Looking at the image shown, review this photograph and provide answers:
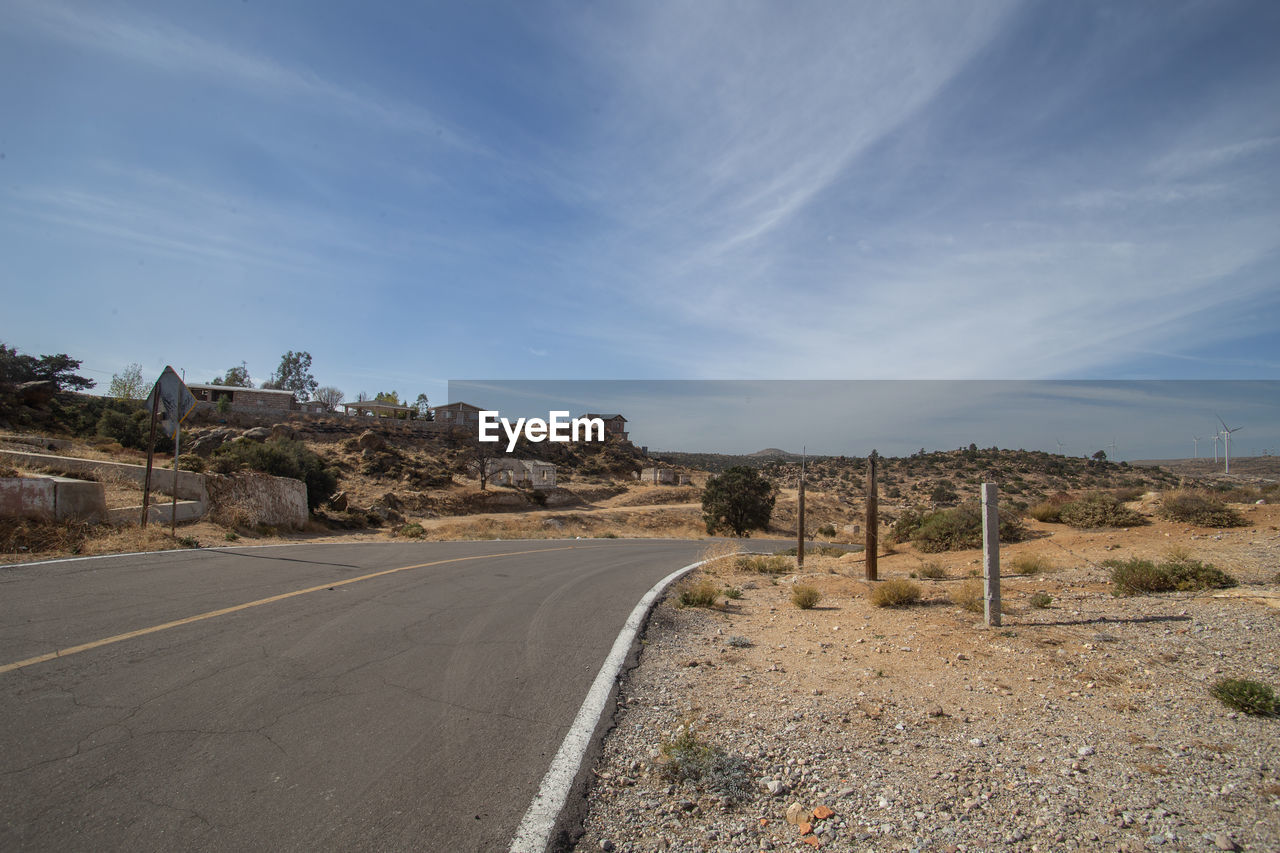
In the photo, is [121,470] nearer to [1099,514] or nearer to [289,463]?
[289,463]

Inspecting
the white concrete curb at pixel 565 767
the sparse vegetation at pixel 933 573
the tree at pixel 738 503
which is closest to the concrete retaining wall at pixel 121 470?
the white concrete curb at pixel 565 767

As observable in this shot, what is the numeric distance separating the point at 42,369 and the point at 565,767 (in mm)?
75485

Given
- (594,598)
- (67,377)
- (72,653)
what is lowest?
(594,598)

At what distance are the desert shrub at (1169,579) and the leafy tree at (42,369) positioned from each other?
71.4 metres

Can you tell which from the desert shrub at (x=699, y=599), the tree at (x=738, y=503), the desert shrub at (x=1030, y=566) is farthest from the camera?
the tree at (x=738, y=503)

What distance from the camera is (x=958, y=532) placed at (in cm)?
2041

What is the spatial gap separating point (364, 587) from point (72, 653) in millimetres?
4454

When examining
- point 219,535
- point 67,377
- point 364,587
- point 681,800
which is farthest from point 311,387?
point 681,800

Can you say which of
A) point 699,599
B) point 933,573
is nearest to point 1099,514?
point 933,573

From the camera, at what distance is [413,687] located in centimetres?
529

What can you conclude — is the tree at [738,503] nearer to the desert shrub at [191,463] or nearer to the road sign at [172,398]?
the desert shrub at [191,463]

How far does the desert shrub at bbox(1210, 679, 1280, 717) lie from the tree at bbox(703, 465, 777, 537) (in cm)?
3730

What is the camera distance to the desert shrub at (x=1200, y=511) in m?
15.2

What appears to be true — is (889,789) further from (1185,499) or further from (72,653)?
(1185,499)
